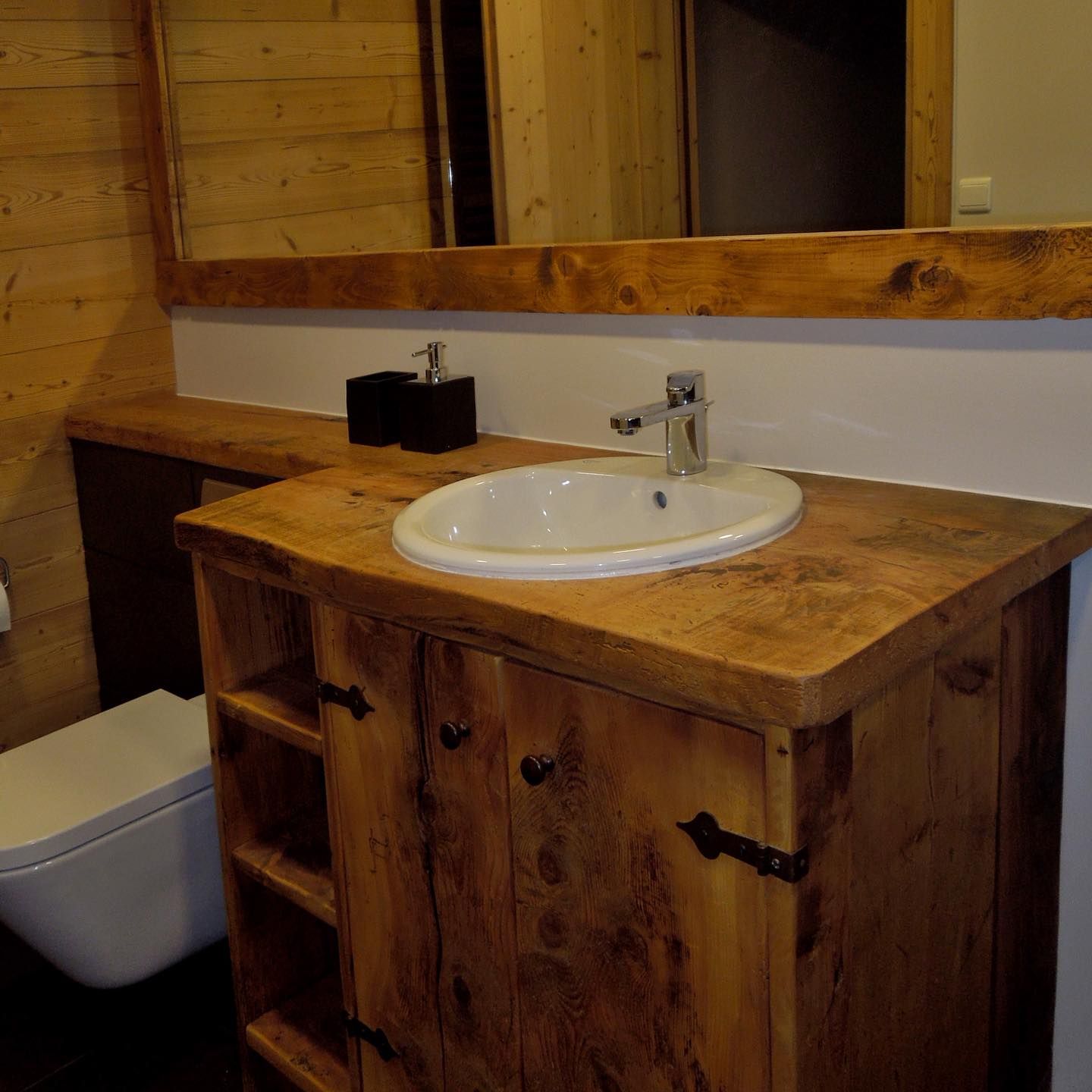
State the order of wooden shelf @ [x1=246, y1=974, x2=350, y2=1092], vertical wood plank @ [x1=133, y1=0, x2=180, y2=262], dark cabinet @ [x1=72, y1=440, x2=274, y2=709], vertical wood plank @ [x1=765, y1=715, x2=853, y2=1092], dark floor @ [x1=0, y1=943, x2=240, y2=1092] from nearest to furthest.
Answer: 1. vertical wood plank @ [x1=765, y1=715, x2=853, y2=1092]
2. wooden shelf @ [x1=246, y1=974, x2=350, y2=1092]
3. dark floor @ [x1=0, y1=943, x2=240, y2=1092]
4. dark cabinet @ [x1=72, y1=440, x2=274, y2=709]
5. vertical wood plank @ [x1=133, y1=0, x2=180, y2=262]

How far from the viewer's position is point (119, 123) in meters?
2.17

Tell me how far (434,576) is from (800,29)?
0.69 meters

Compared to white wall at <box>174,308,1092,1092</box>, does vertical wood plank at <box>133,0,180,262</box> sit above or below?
above

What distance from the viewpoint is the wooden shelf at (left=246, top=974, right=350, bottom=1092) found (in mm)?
1472

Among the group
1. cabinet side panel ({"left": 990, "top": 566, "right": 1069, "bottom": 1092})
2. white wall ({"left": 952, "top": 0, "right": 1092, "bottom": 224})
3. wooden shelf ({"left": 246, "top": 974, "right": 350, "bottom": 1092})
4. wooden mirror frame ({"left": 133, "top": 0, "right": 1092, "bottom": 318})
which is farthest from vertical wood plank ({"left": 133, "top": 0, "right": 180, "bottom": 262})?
cabinet side panel ({"left": 990, "top": 566, "right": 1069, "bottom": 1092})

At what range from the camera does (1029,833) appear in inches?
49.1

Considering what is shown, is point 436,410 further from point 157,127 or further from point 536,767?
point 157,127

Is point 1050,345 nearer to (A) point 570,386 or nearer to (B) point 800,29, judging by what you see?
(B) point 800,29

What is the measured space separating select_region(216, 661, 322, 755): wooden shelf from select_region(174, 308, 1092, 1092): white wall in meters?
0.47

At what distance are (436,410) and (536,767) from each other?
707mm

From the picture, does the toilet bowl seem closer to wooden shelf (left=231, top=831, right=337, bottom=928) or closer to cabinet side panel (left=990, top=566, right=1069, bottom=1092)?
wooden shelf (left=231, top=831, right=337, bottom=928)

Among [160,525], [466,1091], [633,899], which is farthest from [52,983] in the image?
[633,899]

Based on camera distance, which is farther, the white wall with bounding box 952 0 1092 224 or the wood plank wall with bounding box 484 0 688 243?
the wood plank wall with bounding box 484 0 688 243

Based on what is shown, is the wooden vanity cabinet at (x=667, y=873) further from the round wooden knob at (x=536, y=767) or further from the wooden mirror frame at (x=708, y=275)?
the wooden mirror frame at (x=708, y=275)
